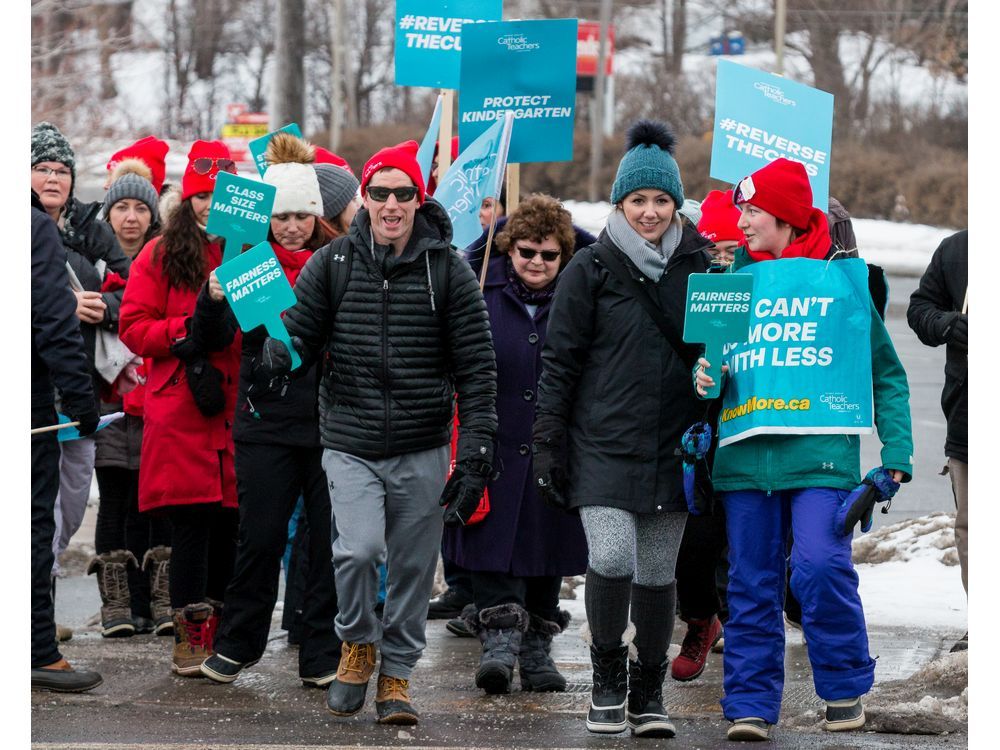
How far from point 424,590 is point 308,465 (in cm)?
68

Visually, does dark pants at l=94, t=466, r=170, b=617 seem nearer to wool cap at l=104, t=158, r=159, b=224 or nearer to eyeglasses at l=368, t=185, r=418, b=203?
wool cap at l=104, t=158, r=159, b=224

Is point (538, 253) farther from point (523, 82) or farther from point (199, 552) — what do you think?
point (199, 552)

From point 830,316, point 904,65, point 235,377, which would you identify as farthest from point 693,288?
point 904,65

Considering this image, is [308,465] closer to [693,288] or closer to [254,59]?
[693,288]

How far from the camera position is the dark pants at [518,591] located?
6.34 m

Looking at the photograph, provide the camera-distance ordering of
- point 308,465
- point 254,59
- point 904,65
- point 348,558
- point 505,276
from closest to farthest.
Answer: point 348,558, point 308,465, point 505,276, point 904,65, point 254,59

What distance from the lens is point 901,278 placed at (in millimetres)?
26844

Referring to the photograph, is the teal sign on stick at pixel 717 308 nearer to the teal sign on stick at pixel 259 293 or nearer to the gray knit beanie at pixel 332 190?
the teal sign on stick at pixel 259 293

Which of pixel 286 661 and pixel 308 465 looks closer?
pixel 308 465

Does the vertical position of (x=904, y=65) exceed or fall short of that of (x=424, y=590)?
it exceeds it

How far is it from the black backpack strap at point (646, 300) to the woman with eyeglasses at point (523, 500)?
0.87m

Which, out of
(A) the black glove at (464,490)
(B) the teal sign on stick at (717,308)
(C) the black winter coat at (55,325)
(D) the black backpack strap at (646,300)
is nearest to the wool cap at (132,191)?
(C) the black winter coat at (55,325)

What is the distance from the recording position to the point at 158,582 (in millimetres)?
7352

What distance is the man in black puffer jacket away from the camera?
18.5ft
